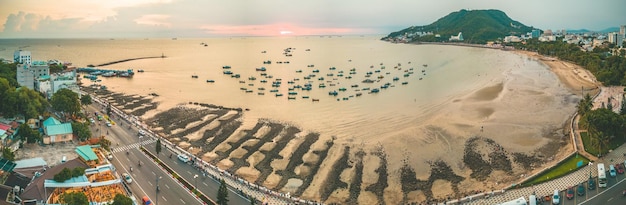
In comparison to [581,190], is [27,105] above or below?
above

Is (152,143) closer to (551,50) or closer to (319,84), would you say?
(319,84)

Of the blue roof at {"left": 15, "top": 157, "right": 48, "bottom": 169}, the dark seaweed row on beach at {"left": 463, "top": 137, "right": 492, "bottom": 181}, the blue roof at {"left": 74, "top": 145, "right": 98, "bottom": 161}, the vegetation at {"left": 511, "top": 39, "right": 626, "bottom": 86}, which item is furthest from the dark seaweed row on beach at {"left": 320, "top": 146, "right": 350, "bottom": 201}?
the vegetation at {"left": 511, "top": 39, "right": 626, "bottom": 86}

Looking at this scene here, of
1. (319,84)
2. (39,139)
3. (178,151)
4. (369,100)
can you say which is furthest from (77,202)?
(319,84)

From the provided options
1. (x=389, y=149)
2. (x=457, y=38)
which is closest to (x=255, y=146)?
(x=389, y=149)

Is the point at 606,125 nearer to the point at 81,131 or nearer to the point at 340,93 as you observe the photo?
the point at 340,93

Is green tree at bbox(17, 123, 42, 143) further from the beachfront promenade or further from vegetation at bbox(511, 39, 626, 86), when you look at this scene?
vegetation at bbox(511, 39, 626, 86)

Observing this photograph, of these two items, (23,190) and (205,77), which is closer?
(23,190)

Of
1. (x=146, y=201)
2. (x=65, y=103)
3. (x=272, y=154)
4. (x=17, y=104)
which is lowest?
(x=146, y=201)
